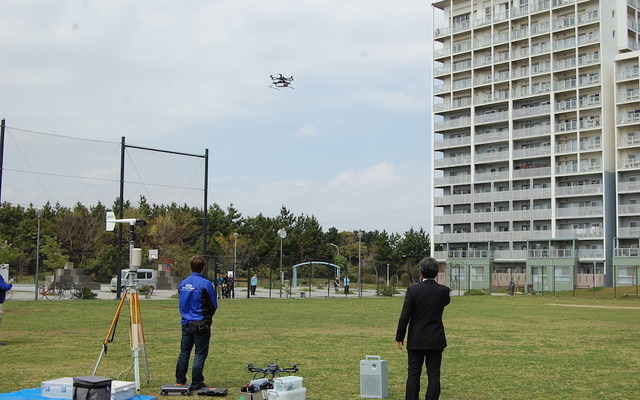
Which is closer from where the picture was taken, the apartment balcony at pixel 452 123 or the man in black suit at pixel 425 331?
the man in black suit at pixel 425 331

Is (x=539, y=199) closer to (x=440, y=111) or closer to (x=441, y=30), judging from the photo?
(x=440, y=111)

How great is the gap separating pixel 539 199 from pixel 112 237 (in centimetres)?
4520

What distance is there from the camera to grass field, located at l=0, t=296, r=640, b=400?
Result: 33.6ft

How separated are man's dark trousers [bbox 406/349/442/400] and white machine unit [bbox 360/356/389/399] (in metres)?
1.02

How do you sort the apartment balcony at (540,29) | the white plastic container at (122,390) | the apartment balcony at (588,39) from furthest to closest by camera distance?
the apartment balcony at (540,29)
the apartment balcony at (588,39)
the white plastic container at (122,390)

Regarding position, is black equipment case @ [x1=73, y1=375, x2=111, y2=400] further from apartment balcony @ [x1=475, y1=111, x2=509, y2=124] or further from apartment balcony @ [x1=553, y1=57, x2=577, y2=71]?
apartment balcony @ [x1=475, y1=111, x2=509, y2=124]

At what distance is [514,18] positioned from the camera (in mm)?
81375

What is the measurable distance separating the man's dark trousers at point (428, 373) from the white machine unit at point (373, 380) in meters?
1.02

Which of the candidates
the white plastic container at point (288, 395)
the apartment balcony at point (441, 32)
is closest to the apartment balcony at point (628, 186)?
the apartment balcony at point (441, 32)

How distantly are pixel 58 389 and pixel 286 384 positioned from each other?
9.05 feet

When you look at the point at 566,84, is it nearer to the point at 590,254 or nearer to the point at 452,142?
the point at 452,142

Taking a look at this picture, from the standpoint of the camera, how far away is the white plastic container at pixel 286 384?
820cm

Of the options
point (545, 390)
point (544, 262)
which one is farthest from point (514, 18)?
point (545, 390)

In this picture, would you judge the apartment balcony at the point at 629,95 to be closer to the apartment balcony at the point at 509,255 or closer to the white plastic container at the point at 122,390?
the apartment balcony at the point at 509,255
